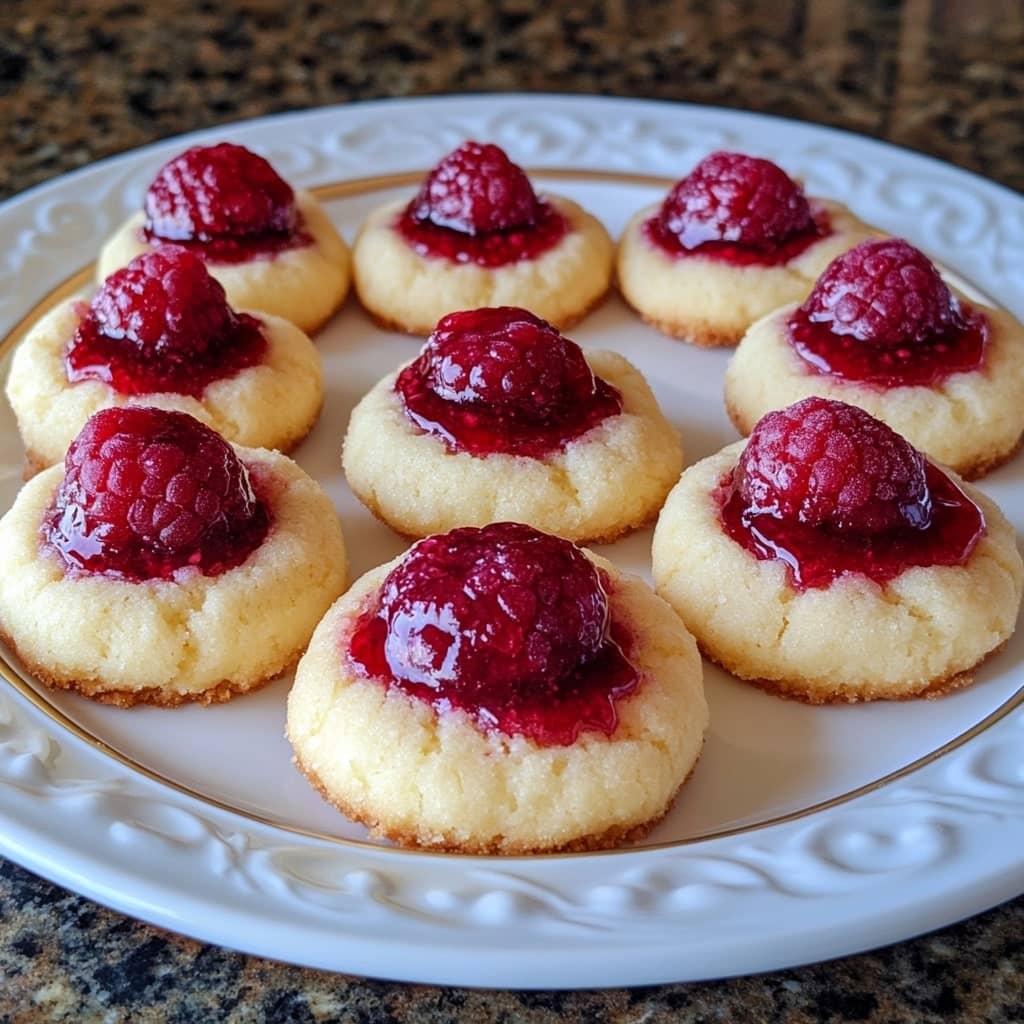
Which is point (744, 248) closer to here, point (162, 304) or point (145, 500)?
point (162, 304)

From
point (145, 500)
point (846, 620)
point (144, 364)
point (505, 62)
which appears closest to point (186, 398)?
point (144, 364)

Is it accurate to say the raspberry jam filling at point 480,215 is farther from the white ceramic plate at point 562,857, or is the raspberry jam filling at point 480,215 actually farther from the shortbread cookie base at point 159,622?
the shortbread cookie base at point 159,622

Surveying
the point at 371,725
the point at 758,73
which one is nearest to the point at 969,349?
the point at 371,725

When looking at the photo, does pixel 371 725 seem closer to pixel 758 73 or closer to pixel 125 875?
pixel 125 875

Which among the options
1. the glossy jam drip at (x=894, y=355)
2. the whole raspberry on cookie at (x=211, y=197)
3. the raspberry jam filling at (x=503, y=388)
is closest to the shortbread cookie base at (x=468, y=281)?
the whole raspberry on cookie at (x=211, y=197)

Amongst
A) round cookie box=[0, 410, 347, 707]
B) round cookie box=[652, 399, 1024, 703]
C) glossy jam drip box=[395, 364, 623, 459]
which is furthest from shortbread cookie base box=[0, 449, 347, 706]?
round cookie box=[652, 399, 1024, 703]
